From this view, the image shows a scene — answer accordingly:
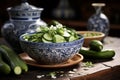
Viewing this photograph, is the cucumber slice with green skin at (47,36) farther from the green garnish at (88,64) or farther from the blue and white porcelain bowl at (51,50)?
the green garnish at (88,64)

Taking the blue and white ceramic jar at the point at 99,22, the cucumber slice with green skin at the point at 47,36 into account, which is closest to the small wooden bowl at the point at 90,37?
the blue and white ceramic jar at the point at 99,22

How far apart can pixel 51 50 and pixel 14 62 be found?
0.51 ft

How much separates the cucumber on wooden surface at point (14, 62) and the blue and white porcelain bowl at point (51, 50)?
67mm

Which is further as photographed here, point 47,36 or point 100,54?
point 100,54

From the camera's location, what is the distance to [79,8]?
10.7ft

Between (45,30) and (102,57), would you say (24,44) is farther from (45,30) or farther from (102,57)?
(102,57)

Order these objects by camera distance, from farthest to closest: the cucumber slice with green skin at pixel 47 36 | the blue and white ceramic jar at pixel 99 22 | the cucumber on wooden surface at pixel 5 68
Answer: the blue and white ceramic jar at pixel 99 22
the cucumber slice with green skin at pixel 47 36
the cucumber on wooden surface at pixel 5 68

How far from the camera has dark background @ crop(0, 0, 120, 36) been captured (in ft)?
9.79

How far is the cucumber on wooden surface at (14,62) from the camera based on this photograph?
0.98m

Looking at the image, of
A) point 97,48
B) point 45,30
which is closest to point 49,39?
point 45,30

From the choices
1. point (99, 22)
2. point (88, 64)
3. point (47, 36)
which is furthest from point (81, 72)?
point (99, 22)

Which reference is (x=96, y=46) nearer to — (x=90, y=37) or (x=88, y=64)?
(x=88, y=64)

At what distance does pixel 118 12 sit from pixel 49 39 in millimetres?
2108

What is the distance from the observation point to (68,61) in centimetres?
114
